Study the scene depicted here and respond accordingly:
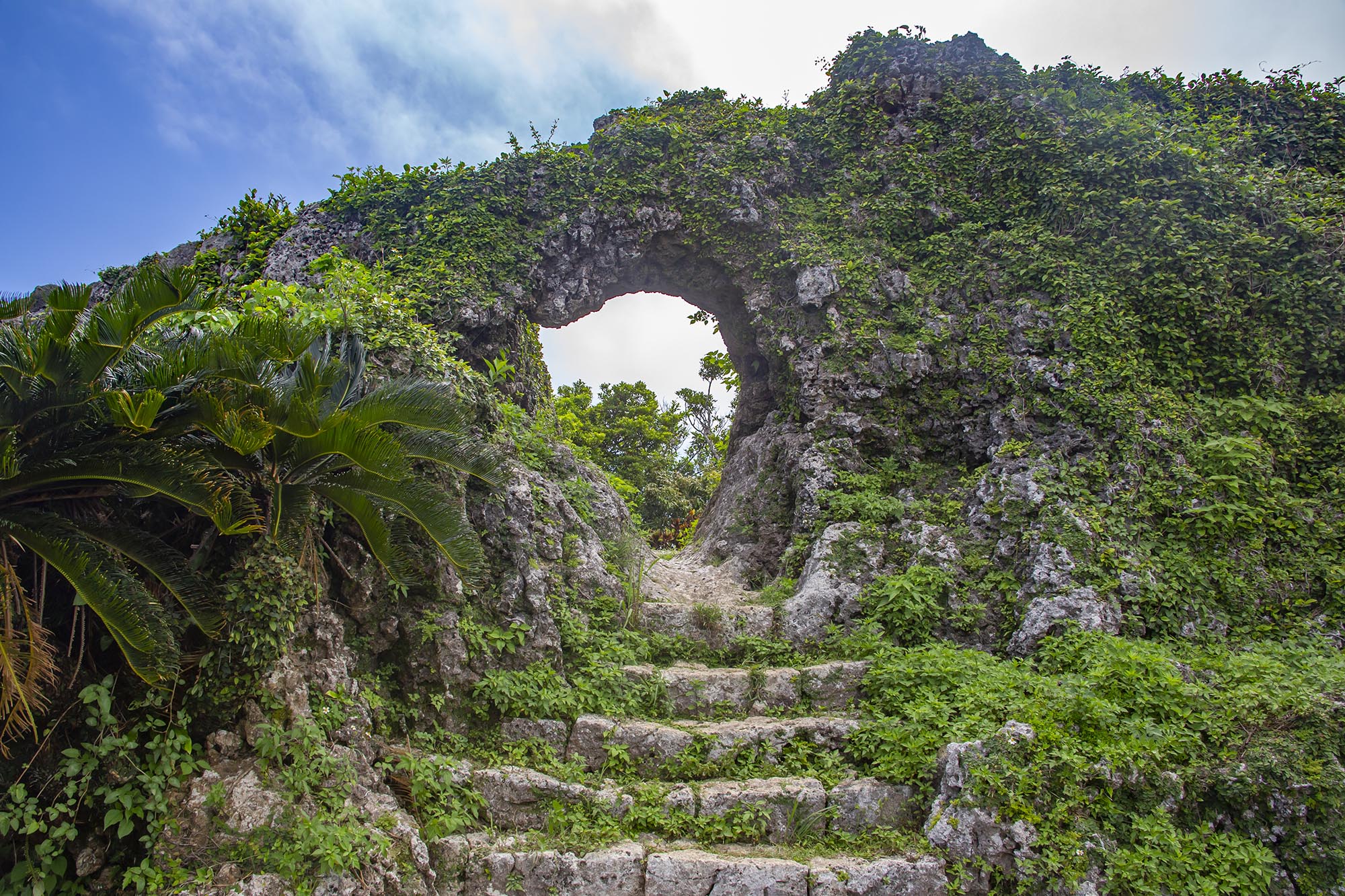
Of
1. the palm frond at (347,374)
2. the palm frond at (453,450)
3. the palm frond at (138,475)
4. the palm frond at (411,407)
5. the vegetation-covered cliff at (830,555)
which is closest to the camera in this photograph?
the palm frond at (138,475)

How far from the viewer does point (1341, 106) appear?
1277 cm

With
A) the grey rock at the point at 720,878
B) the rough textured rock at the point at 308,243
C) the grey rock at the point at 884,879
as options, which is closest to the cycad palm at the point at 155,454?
the grey rock at the point at 720,878

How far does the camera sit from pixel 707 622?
Result: 904 centimetres

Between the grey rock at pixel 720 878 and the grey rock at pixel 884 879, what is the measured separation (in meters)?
0.14

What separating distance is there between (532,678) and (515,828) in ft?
4.65

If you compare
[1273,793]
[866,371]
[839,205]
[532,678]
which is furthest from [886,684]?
[839,205]

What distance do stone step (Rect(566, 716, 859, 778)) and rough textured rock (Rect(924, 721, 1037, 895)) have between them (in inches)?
48.9

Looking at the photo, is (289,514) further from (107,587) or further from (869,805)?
(869,805)

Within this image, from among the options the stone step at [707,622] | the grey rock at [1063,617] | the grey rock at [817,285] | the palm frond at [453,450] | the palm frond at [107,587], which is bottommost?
the grey rock at [1063,617]

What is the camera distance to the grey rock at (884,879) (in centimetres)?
546

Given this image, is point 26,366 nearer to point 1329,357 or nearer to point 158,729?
point 158,729

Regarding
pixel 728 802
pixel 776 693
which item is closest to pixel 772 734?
pixel 776 693

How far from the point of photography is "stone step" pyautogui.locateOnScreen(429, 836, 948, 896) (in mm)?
5426

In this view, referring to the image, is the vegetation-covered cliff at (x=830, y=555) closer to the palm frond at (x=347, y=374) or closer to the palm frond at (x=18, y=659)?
the palm frond at (x=18, y=659)
